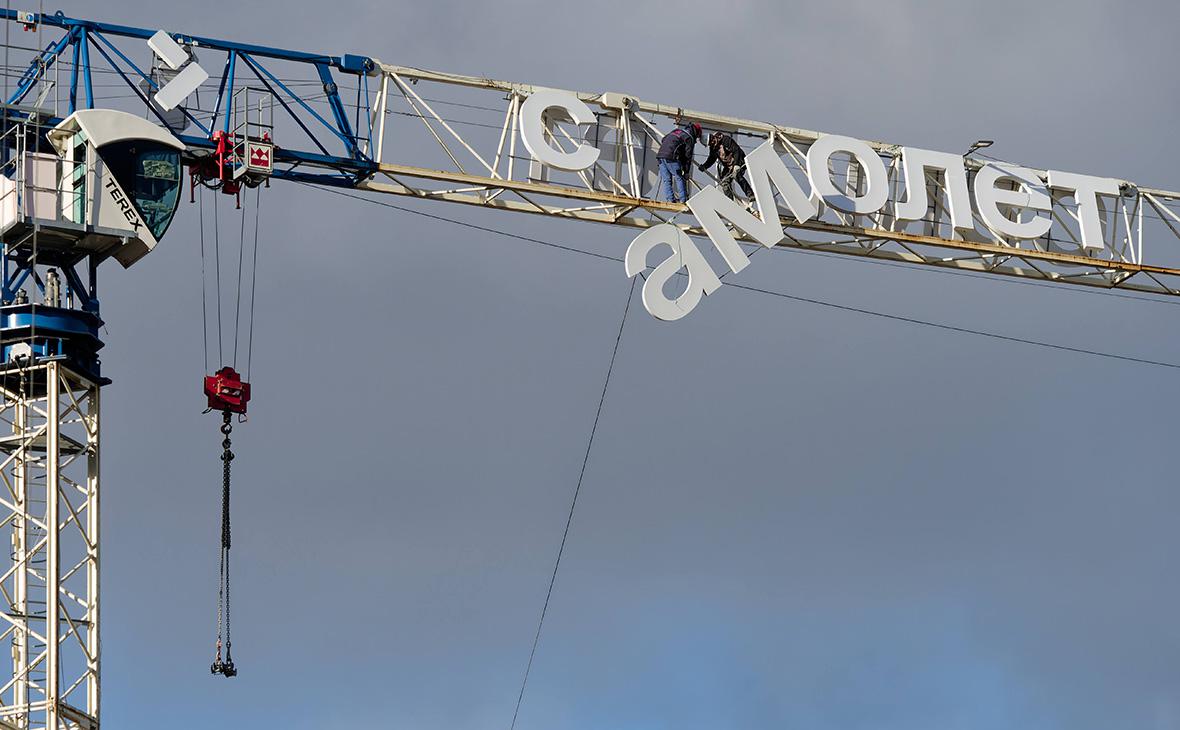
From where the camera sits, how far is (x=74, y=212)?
62156 millimetres

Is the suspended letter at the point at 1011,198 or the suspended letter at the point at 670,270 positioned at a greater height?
the suspended letter at the point at 1011,198

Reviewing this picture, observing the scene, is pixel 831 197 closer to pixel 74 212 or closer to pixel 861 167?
pixel 861 167

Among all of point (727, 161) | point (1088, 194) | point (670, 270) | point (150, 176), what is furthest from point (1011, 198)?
point (150, 176)

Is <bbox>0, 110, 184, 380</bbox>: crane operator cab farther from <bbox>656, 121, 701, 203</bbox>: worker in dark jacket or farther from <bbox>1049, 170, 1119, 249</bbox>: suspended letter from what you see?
<bbox>1049, 170, 1119, 249</bbox>: suspended letter

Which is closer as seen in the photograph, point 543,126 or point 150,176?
point 150,176

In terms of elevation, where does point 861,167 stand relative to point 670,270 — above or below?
above

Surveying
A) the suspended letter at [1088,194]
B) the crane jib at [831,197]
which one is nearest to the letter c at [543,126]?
the crane jib at [831,197]

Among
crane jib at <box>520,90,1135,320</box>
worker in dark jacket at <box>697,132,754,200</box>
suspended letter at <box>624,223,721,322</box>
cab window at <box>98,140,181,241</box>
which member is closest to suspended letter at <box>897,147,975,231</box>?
crane jib at <box>520,90,1135,320</box>

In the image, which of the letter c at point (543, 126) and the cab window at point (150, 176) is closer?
the cab window at point (150, 176)

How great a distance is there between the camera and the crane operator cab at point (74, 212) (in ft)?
202

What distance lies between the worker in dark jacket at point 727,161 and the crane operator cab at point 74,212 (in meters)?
13.5

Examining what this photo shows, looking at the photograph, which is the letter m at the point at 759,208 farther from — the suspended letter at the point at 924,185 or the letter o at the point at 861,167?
the suspended letter at the point at 924,185

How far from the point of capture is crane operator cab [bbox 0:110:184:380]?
61.5 m

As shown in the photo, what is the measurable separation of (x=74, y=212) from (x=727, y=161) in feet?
53.6
